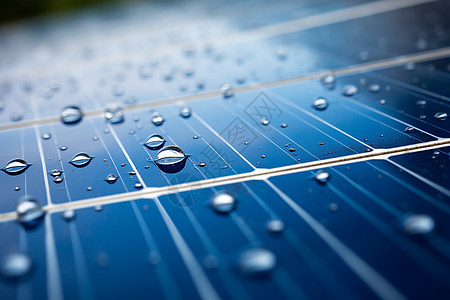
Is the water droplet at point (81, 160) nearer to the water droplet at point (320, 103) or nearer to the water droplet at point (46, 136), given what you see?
the water droplet at point (46, 136)

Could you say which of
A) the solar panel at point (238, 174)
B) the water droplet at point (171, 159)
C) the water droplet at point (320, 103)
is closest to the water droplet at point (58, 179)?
the solar panel at point (238, 174)

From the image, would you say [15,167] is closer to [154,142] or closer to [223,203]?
[154,142]

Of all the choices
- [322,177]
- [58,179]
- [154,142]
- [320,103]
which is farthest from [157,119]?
[322,177]

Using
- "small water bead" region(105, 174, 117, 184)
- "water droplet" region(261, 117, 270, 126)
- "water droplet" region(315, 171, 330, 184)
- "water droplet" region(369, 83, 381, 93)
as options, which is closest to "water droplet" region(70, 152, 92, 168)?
"small water bead" region(105, 174, 117, 184)

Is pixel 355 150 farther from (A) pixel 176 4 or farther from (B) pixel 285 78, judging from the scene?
(A) pixel 176 4

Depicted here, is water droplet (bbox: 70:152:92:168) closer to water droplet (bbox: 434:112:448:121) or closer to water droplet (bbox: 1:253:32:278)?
water droplet (bbox: 1:253:32:278)

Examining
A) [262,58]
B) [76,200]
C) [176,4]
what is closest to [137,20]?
[176,4]
